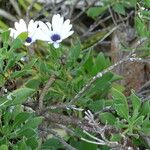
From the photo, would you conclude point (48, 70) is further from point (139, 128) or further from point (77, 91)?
point (139, 128)

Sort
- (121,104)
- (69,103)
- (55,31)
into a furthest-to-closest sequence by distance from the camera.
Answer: (55,31) < (69,103) < (121,104)

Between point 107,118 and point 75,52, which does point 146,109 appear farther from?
point 75,52

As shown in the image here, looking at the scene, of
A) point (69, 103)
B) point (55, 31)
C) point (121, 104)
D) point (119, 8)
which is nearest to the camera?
point (121, 104)

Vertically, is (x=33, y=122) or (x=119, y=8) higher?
(x=33, y=122)

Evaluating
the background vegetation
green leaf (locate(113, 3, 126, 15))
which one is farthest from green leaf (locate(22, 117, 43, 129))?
green leaf (locate(113, 3, 126, 15))

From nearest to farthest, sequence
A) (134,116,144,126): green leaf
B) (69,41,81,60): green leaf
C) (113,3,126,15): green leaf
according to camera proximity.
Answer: (134,116,144,126): green leaf
(69,41,81,60): green leaf
(113,3,126,15): green leaf

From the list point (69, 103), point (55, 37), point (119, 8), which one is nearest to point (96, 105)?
point (69, 103)

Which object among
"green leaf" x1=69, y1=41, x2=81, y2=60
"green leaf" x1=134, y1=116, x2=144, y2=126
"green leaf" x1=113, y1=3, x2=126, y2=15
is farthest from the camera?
"green leaf" x1=113, y1=3, x2=126, y2=15

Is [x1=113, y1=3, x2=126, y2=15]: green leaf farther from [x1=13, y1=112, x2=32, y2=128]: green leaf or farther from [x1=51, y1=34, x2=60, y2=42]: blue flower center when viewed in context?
[x1=13, y1=112, x2=32, y2=128]: green leaf

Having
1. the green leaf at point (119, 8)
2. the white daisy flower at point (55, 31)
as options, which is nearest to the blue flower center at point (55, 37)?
the white daisy flower at point (55, 31)
